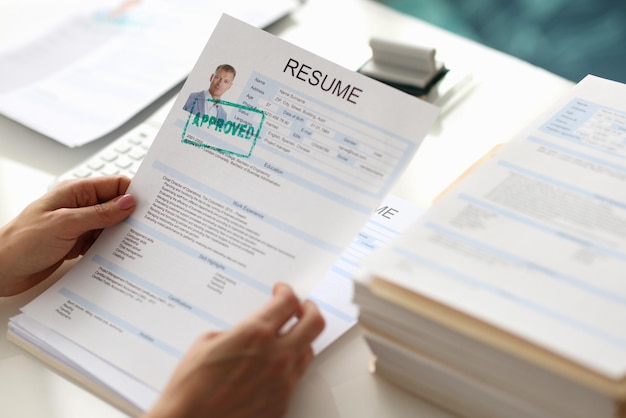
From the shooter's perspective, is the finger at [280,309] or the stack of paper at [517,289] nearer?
the stack of paper at [517,289]

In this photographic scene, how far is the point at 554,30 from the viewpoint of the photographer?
73.3 inches

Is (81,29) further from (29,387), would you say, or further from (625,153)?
(625,153)

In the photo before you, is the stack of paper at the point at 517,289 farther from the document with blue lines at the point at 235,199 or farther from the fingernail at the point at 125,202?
the fingernail at the point at 125,202

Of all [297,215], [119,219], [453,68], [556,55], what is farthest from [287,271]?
[556,55]

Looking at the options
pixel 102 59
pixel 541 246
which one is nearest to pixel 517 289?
pixel 541 246

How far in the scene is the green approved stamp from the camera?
0.77 meters

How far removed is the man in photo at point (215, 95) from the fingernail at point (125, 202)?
0.11 meters

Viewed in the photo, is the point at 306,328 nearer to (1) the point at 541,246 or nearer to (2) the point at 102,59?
(1) the point at 541,246

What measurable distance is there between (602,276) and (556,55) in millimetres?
1441

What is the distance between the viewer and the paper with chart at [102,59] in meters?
1.10

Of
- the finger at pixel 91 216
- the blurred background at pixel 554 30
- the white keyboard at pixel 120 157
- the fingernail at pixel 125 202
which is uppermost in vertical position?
the blurred background at pixel 554 30

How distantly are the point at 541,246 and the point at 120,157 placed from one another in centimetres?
61

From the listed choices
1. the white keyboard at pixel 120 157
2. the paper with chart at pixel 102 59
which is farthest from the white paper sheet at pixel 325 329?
the paper with chart at pixel 102 59

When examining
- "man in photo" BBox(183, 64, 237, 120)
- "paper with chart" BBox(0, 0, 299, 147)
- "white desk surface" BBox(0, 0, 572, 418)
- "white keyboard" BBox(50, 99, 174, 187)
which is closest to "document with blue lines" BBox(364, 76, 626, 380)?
"white desk surface" BBox(0, 0, 572, 418)
